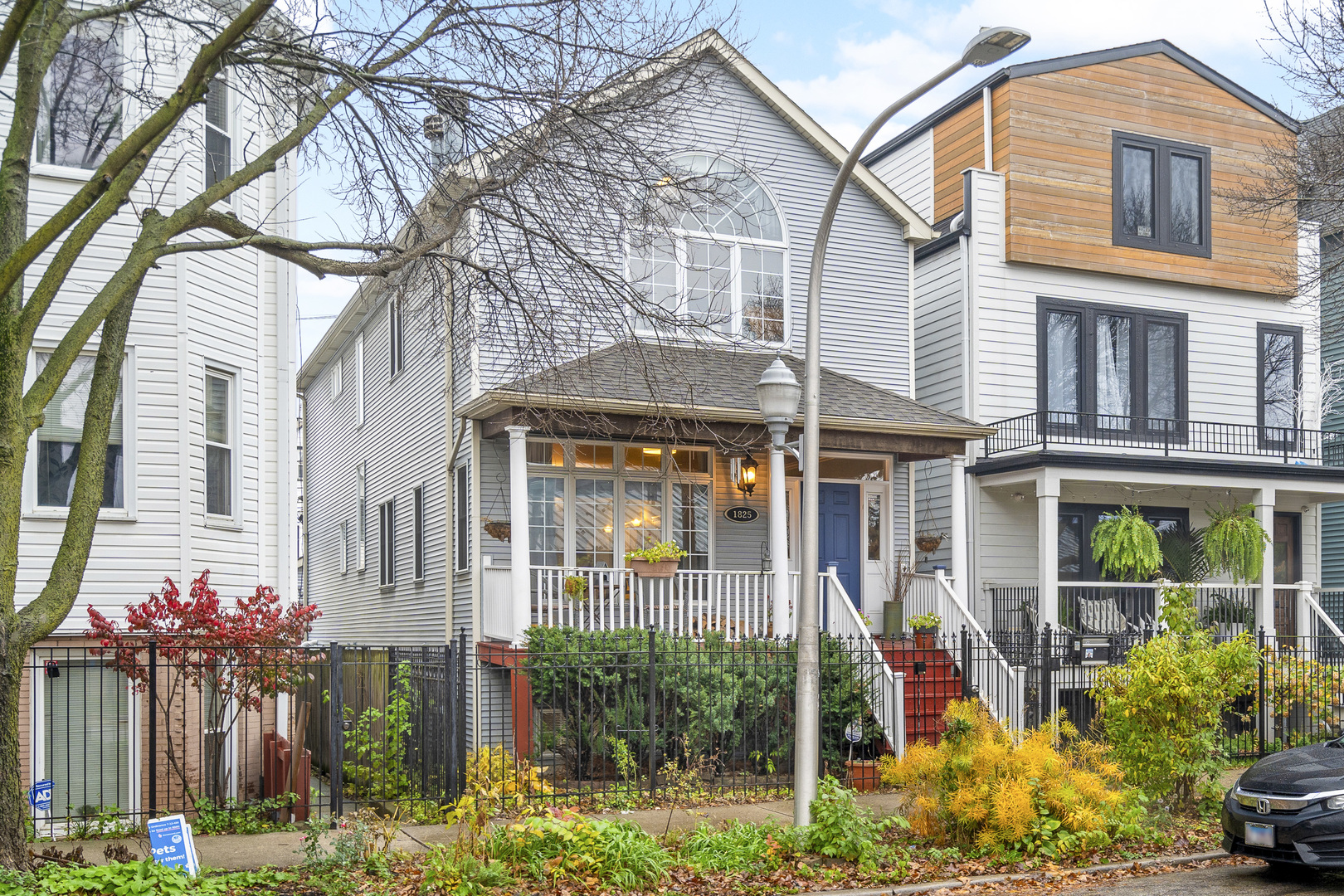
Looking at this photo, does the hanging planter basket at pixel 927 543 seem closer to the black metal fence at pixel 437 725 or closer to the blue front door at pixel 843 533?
the blue front door at pixel 843 533

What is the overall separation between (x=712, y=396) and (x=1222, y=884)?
8.62m

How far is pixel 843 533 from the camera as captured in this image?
19125 millimetres

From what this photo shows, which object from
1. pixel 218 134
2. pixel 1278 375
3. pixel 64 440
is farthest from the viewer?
pixel 1278 375

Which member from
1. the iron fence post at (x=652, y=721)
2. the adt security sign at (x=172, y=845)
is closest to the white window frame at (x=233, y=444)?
the iron fence post at (x=652, y=721)

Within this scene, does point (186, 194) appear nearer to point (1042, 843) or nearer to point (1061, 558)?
point (1042, 843)

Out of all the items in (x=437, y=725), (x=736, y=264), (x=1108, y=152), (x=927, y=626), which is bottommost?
(x=437, y=725)

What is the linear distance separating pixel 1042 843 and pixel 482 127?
754 cm

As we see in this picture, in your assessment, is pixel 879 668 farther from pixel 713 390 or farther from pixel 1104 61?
pixel 1104 61

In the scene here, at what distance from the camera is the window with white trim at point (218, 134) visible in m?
14.6

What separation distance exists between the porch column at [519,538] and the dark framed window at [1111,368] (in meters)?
9.14

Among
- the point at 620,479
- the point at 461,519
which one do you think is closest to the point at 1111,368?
the point at 620,479

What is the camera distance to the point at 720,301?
18734mm

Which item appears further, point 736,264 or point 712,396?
point 736,264

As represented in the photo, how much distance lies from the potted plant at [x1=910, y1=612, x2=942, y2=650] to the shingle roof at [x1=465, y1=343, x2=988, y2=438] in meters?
2.60
